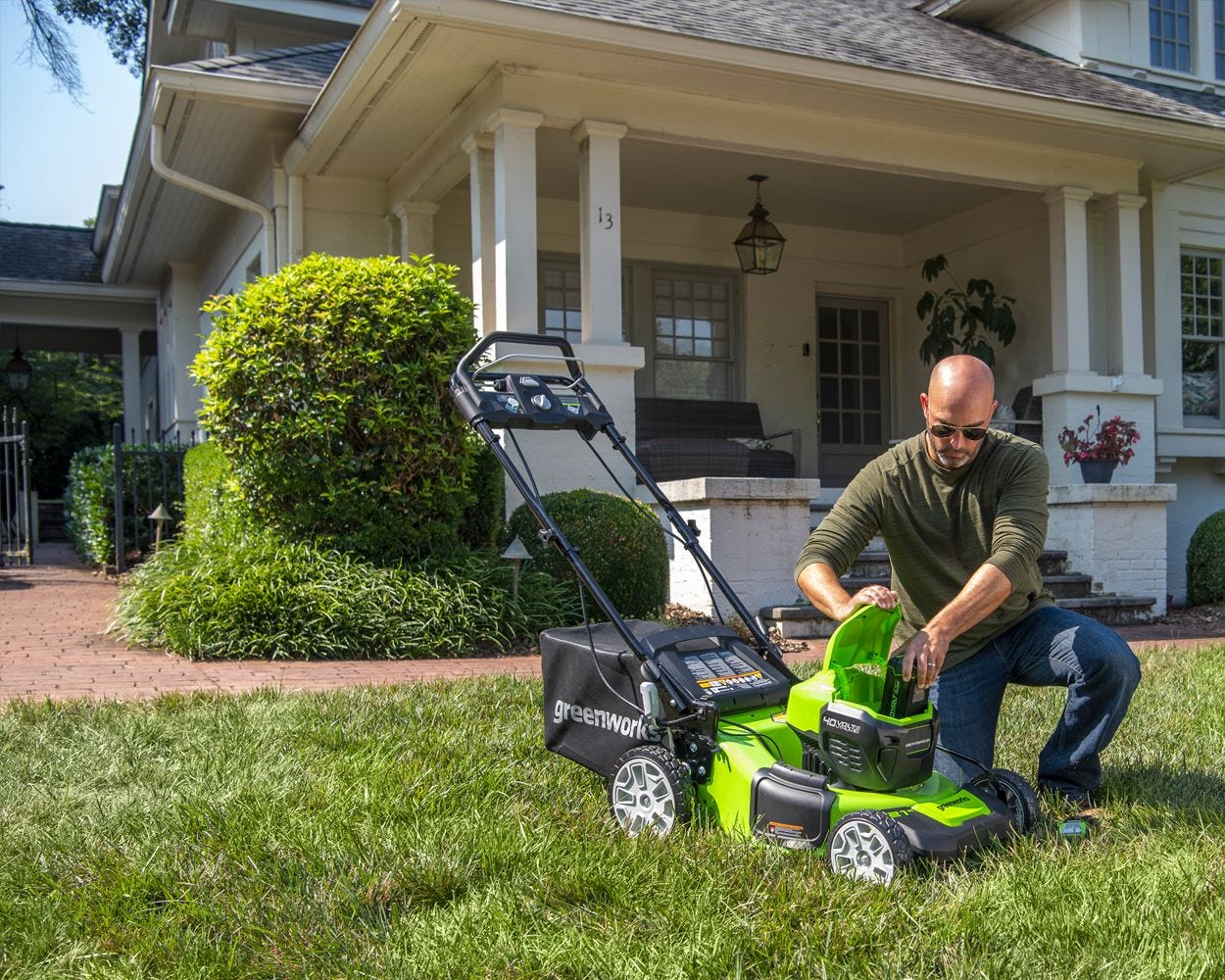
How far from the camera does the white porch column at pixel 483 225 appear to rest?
8.84 meters

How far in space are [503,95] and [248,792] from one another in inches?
236

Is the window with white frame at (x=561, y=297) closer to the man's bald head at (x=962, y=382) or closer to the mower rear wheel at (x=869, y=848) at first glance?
the man's bald head at (x=962, y=382)

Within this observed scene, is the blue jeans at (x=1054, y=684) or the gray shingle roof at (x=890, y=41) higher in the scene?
the gray shingle roof at (x=890, y=41)

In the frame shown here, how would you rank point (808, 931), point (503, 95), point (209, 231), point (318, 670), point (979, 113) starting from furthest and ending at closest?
point (209, 231) < point (979, 113) < point (503, 95) < point (318, 670) < point (808, 931)

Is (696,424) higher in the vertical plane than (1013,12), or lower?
lower

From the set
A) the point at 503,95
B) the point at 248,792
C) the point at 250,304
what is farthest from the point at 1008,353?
the point at 248,792

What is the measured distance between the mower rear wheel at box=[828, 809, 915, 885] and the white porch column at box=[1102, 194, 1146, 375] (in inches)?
345

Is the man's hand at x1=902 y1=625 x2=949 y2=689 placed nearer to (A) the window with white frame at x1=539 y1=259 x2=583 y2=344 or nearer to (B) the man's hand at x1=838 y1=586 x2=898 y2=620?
(B) the man's hand at x1=838 y1=586 x2=898 y2=620

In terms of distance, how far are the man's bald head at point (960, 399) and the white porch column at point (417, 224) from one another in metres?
7.65

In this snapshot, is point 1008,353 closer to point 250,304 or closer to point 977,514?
point 250,304

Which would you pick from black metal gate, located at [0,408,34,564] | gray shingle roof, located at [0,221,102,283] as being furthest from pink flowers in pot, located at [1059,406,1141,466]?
gray shingle roof, located at [0,221,102,283]

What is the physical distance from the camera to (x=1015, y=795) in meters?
3.26

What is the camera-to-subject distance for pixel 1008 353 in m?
12.2

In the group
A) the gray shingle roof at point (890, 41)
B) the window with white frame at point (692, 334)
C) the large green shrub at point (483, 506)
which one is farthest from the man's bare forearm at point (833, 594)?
the window with white frame at point (692, 334)
